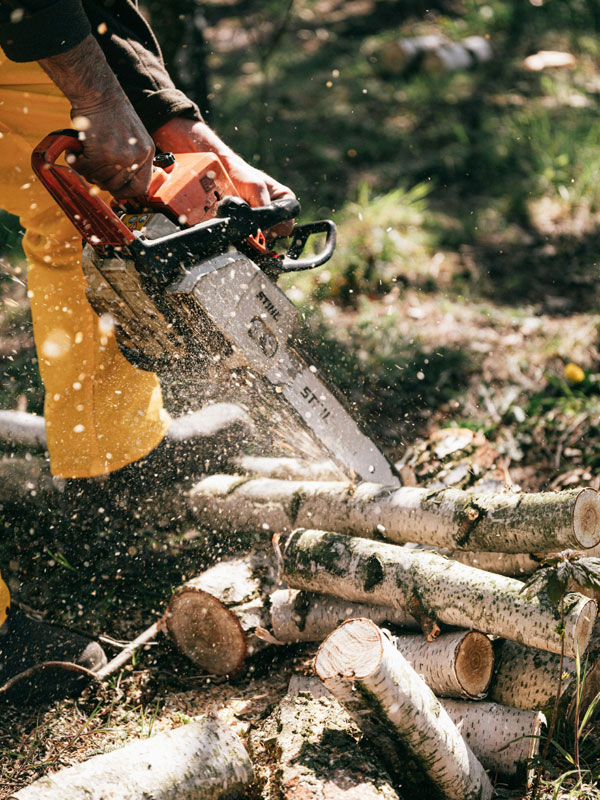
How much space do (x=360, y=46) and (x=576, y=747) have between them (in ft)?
27.4

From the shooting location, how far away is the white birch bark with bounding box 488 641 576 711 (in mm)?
1980

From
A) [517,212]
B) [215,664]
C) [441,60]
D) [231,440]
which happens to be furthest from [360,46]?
[215,664]

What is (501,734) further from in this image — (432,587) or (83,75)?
(83,75)

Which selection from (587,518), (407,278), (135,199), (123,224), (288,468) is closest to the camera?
(587,518)

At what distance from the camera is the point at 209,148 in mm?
2631

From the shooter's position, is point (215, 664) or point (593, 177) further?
point (593, 177)

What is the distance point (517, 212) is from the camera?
5605 millimetres

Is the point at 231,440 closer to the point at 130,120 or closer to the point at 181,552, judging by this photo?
the point at 181,552

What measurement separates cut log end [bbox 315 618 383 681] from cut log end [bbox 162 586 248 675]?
26.4 inches

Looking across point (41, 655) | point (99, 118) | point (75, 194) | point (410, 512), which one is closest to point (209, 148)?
point (99, 118)

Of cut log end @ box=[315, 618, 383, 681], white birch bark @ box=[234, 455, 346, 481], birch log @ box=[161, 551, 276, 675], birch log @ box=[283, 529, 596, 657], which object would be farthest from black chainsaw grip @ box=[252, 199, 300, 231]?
cut log end @ box=[315, 618, 383, 681]

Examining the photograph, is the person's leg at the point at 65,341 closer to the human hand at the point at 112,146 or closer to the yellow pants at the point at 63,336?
the yellow pants at the point at 63,336

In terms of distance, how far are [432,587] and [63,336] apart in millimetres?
1593

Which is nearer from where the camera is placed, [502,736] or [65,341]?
[502,736]
